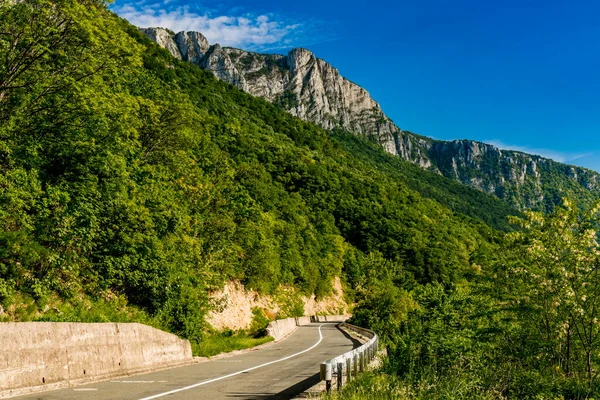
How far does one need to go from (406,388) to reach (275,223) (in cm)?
4755

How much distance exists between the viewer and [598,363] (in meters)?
15.5

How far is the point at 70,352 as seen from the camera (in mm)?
10930

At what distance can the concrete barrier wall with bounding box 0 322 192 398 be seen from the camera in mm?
9289

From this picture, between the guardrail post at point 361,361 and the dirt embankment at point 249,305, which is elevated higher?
the guardrail post at point 361,361

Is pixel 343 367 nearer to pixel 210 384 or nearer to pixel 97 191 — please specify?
pixel 210 384

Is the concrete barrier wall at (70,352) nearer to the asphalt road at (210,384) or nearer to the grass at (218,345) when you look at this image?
the asphalt road at (210,384)

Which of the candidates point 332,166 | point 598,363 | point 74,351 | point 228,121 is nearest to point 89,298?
point 74,351

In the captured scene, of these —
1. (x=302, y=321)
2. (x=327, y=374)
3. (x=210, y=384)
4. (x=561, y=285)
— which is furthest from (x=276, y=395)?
(x=302, y=321)

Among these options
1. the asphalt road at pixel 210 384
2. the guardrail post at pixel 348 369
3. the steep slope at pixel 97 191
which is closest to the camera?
the asphalt road at pixel 210 384

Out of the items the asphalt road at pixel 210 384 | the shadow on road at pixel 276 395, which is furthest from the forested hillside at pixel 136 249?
the asphalt road at pixel 210 384

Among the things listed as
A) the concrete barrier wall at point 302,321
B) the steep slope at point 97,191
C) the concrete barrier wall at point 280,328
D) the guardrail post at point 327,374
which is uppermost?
the steep slope at point 97,191

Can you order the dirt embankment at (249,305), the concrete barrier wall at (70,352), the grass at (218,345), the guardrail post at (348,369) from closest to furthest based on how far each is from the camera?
the concrete barrier wall at (70,352) < the guardrail post at (348,369) < the grass at (218,345) < the dirt embankment at (249,305)

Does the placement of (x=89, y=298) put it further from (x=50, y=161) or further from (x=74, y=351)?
(x=74, y=351)

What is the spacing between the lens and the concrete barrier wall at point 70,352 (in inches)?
366
